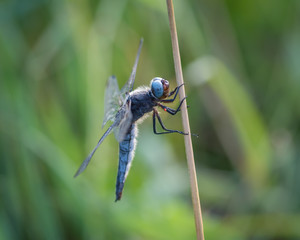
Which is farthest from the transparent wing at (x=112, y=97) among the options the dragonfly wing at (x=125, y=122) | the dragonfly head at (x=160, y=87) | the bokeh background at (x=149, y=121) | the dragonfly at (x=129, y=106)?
the bokeh background at (x=149, y=121)

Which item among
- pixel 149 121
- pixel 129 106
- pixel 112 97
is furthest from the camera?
pixel 149 121

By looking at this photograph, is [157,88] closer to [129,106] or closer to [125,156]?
[129,106]

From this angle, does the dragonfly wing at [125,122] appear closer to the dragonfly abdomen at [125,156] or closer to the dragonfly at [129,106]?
the dragonfly at [129,106]

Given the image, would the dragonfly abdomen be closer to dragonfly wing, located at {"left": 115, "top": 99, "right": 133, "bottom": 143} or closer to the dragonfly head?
dragonfly wing, located at {"left": 115, "top": 99, "right": 133, "bottom": 143}

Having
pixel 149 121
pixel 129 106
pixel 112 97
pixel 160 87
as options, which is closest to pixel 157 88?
pixel 160 87

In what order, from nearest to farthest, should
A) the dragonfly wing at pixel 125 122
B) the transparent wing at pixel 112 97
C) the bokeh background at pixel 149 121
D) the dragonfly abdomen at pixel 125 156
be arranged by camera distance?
the dragonfly wing at pixel 125 122 < the dragonfly abdomen at pixel 125 156 < the transparent wing at pixel 112 97 < the bokeh background at pixel 149 121

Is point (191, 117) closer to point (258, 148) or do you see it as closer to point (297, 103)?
point (258, 148)

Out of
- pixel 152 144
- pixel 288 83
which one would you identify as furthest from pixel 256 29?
pixel 152 144

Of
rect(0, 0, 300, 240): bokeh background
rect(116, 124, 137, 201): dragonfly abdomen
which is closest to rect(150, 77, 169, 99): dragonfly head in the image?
rect(116, 124, 137, 201): dragonfly abdomen

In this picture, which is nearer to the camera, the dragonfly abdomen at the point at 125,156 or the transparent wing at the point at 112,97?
the dragonfly abdomen at the point at 125,156
